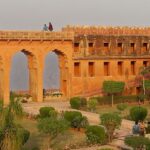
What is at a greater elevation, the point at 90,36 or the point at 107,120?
the point at 90,36

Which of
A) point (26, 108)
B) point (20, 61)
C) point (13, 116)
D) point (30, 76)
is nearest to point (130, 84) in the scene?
point (30, 76)

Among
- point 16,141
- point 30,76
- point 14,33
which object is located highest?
point 14,33

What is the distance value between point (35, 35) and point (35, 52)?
4.36 feet

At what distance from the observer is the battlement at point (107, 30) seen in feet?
131

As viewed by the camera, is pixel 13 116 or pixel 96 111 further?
pixel 96 111

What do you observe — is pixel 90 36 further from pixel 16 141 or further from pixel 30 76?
pixel 16 141

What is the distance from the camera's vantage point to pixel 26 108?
111ft

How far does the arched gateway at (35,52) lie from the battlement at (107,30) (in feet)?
3.41

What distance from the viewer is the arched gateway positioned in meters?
36.7

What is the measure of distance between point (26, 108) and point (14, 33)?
241 inches

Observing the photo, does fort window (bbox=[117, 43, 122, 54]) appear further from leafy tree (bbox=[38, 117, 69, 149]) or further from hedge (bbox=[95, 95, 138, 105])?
leafy tree (bbox=[38, 117, 69, 149])

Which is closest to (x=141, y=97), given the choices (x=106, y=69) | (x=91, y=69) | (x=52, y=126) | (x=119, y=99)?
(x=119, y=99)

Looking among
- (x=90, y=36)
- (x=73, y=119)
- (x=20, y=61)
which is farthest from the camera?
(x=20, y=61)

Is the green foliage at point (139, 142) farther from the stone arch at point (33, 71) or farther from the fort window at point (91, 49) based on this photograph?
the fort window at point (91, 49)
